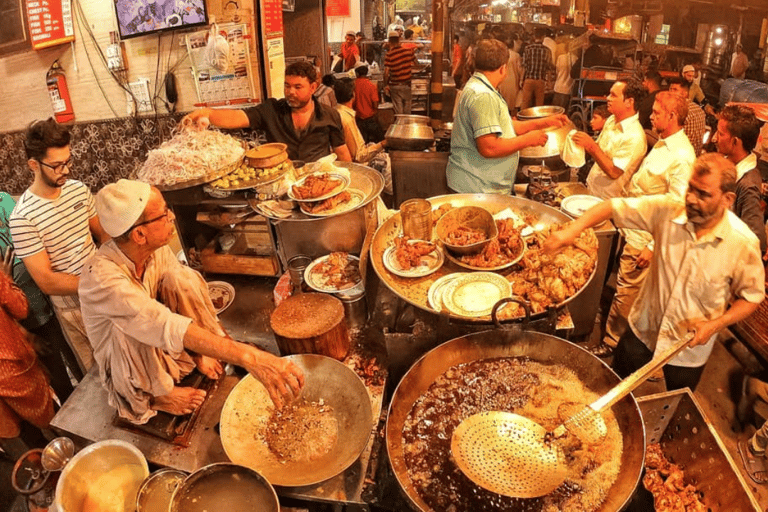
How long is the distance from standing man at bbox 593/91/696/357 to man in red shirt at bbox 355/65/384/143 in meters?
6.43

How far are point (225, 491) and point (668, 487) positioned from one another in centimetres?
238

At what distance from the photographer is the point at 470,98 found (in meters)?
4.11

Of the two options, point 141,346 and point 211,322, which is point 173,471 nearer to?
point 141,346

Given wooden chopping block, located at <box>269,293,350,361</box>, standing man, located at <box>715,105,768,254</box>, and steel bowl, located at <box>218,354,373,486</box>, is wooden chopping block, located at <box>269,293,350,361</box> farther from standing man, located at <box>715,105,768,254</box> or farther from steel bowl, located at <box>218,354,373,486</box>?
standing man, located at <box>715,105,768,254</box>

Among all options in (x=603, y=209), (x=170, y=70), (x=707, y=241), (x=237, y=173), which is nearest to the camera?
(x=707, y=241)

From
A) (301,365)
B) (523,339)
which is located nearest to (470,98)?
(523,339)

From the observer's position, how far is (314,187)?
11.1ft

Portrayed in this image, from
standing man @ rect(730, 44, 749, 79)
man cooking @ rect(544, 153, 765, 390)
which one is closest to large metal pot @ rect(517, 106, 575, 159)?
man cooking @ rect(544, 153, 765, 390)

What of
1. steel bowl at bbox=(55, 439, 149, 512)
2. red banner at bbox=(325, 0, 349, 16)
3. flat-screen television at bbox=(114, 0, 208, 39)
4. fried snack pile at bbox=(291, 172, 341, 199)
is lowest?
steel bowl at bbox=(55, 439, 149, 512)

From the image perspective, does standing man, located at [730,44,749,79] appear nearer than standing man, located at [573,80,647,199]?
No

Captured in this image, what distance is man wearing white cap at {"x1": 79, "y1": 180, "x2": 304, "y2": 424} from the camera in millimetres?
2273

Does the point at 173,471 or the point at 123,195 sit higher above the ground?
the point at 123,195

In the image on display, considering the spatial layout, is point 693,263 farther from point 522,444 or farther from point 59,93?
point 59,93

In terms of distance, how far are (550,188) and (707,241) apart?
6.72 ft
